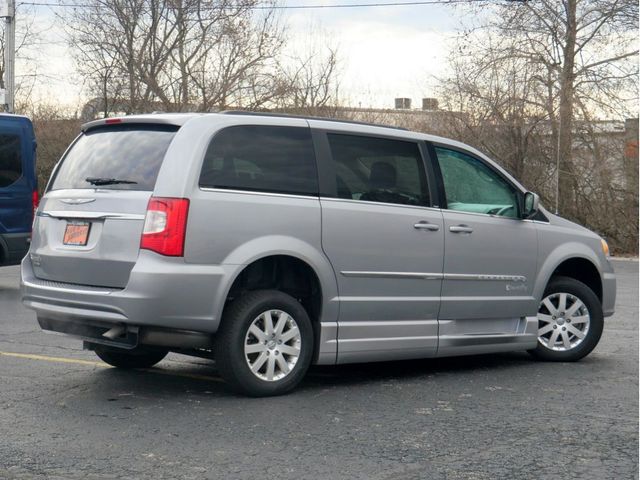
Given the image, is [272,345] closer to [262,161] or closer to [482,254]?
[262,161]

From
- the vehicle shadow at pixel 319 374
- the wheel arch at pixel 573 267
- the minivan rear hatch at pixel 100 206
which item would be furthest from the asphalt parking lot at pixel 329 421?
the minivan rear hatch at pixel 100 206

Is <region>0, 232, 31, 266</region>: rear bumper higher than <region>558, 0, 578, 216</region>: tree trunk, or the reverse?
<region>558, 0, 578, 216</region>: tree trunk

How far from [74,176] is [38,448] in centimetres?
243

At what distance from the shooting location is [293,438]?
5652 mm

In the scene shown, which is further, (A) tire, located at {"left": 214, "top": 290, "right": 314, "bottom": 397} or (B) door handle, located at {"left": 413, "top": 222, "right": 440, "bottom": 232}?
(B) door handle, located at {"left": 413, "top": 222, "right": 440, "bottom": 232}

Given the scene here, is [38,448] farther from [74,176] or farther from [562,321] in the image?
Result: [562,321]

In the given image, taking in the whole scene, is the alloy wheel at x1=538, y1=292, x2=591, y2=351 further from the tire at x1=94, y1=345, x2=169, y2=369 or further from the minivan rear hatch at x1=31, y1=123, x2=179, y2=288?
the minivan rear hatch at x1=31, y1=123, x2=179, y2=288

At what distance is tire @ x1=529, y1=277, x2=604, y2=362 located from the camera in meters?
8.56

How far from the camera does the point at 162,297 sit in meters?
6.32

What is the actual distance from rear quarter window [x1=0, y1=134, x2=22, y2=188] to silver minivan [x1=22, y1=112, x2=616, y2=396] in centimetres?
698

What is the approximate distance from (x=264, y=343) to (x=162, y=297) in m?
0.81

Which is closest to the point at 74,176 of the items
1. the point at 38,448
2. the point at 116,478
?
the point at 38,448

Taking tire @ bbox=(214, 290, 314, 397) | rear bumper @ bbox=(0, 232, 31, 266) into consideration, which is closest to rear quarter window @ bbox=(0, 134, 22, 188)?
rear bumper @ bbox=(0, 232, 31, 266)

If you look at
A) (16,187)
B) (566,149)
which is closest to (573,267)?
(16,187)
